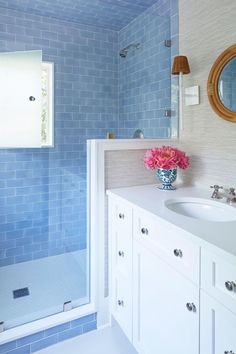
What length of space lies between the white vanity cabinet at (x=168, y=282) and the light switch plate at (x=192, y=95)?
0.73 m

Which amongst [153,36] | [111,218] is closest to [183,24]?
[153,36]

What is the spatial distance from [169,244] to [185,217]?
0.13 m

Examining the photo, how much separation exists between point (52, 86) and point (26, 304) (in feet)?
5.99

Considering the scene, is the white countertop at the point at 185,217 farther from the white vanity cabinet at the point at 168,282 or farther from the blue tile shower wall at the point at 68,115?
the blue tile shower wall at the point at 68,115

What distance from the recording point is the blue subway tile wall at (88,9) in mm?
2188

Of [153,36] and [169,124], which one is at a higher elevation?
[153,36]

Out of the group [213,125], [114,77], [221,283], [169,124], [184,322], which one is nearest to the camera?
[221,283]

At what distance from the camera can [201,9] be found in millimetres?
1656

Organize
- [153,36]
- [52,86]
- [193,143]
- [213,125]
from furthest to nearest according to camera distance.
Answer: [52,86] → [153,36] → [193,143] → [213,125]

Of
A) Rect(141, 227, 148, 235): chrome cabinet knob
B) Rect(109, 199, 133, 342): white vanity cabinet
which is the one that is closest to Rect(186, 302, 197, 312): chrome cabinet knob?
Rect(141, 227, 148, 235): chrome cabinet knob

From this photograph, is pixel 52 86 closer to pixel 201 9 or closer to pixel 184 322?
pixel 201 9

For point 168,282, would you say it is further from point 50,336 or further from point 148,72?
point 148,72

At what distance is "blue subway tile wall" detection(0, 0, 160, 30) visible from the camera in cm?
219

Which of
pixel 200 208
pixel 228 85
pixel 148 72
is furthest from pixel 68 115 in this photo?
pixel 200 208
